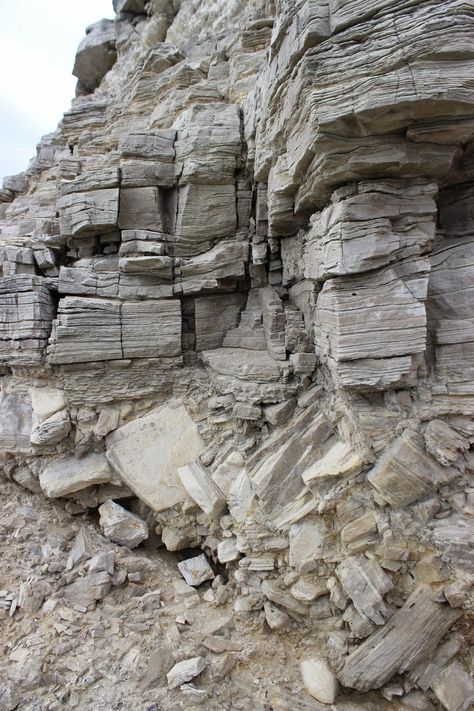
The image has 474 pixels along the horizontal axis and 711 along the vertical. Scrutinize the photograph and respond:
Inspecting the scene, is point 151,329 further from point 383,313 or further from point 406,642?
point 406,642

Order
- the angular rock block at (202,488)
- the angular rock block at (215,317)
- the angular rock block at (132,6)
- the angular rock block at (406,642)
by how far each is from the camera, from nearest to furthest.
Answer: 1. the angular rock block at (406,642)
2. the angular rock block at (202,488)
3. the angular rock block at (215,317)
4. the angular rock block at (132,6)

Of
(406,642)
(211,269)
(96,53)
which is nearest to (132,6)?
(96,53)

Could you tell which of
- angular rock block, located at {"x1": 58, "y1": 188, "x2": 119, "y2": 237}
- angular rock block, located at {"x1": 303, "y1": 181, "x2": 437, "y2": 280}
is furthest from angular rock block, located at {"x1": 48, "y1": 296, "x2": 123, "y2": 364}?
angular rock block, located at {"x1": 303, "y1": 181, "x2": 437, "y2": 280}

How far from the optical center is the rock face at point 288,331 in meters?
5.29

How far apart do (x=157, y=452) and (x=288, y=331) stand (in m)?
4.15

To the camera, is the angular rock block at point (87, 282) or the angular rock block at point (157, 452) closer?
the angular rock block at point (157, 452)

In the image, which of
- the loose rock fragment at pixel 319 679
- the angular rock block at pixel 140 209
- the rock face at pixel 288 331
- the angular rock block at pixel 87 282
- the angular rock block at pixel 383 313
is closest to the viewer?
the rock face at pixel 288 331

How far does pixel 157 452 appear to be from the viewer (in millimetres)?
8531

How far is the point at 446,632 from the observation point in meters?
5.57

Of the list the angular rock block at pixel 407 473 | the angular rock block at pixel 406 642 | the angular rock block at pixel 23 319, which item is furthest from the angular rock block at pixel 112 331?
the angular rock block at pixel 406 642

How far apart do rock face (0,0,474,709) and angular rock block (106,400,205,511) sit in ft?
0.16

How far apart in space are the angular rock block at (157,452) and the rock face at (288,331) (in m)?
0.05

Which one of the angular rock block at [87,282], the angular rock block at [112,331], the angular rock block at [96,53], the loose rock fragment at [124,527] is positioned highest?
the angular rock block at [96,53]

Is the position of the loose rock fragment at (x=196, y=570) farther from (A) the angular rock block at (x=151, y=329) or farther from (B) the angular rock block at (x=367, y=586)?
(A) the angular rock block at (x=151, y=329)
